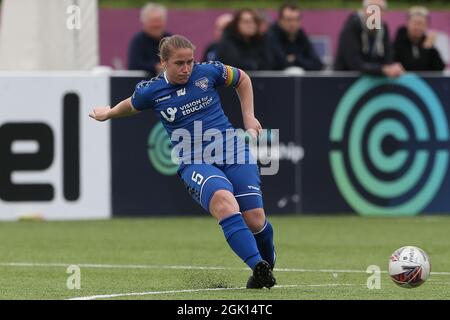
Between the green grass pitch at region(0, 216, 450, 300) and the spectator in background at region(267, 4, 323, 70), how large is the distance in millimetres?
2262

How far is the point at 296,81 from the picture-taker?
58.3ft

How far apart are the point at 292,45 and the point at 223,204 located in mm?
8617

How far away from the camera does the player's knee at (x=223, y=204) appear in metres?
10.2

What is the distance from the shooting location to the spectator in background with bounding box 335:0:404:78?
17.8 metres

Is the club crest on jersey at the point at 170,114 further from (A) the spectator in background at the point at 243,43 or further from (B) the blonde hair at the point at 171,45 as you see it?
(A) the spectator in background at the point at 243,43

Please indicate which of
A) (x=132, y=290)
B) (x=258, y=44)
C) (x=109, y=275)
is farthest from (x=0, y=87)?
(x=132, y=290)

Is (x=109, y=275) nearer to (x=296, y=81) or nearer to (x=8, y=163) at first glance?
(x=8, y=163)

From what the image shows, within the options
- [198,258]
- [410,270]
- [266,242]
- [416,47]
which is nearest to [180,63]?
[266,242]

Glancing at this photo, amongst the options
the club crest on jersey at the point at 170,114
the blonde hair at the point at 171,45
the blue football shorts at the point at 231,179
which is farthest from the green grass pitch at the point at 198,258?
the blonde hair at the point at 171,45

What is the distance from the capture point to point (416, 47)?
18.7 metres

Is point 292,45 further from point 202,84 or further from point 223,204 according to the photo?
point 223,204

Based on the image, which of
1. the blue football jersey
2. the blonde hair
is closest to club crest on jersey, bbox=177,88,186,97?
the blue football jersey

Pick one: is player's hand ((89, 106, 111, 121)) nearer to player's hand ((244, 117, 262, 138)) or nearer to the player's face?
the player's face

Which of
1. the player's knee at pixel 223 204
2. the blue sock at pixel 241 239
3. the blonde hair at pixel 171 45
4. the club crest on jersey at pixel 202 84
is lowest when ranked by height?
the blue sock at pixel 241 239
